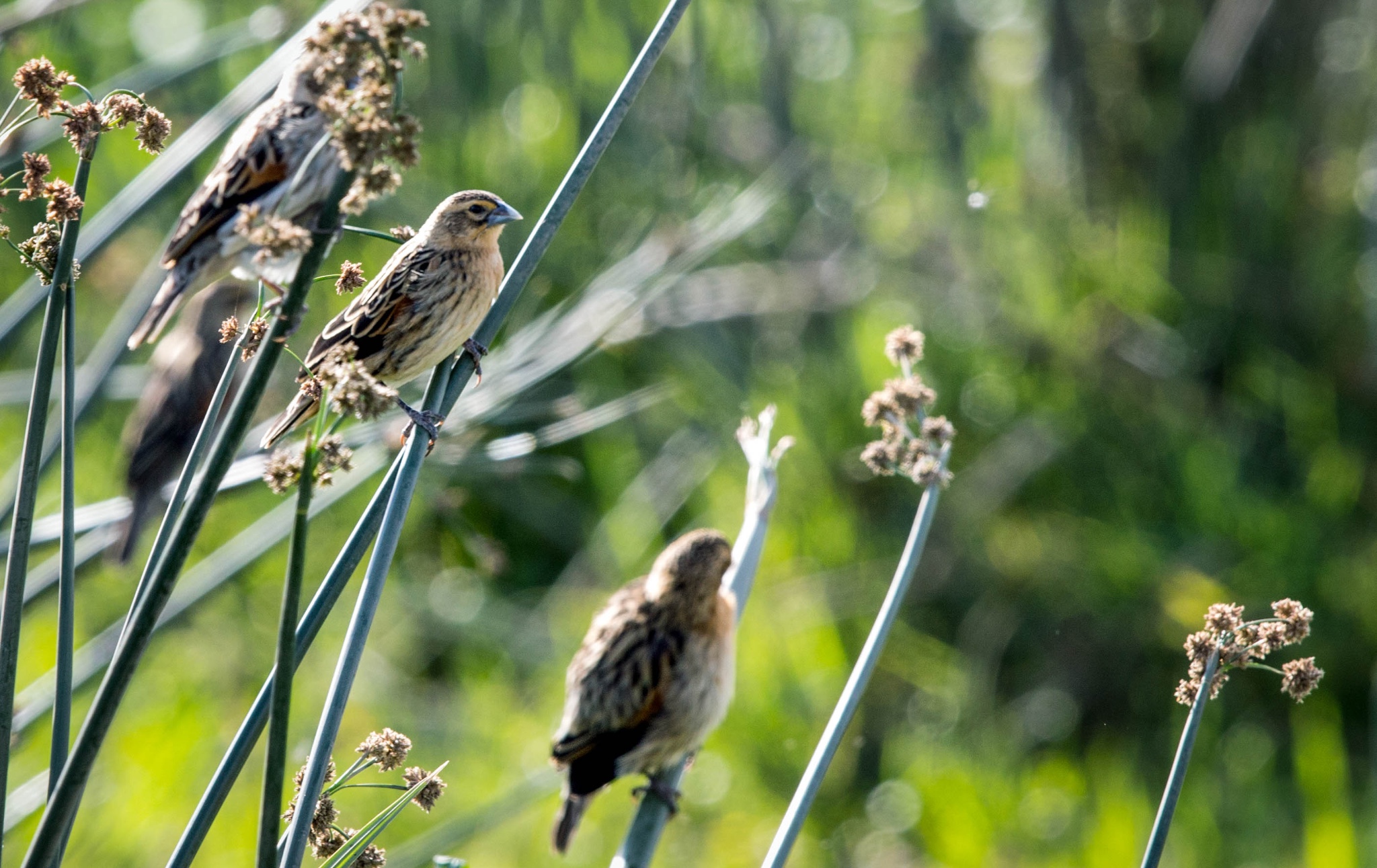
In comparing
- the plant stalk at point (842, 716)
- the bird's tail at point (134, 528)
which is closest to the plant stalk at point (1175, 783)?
the plant stalk at point (842, 716)

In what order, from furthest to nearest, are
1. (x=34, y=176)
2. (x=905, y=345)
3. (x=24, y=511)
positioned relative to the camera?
1. (x=905, y=345)
2. (x=34, y=176)
3. (x=24, y=511)

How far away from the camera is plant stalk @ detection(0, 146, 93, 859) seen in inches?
43.9

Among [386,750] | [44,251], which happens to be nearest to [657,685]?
[386,750]

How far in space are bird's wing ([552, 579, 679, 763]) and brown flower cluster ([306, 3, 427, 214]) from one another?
5.16 feet

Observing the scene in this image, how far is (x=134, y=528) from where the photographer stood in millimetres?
4449

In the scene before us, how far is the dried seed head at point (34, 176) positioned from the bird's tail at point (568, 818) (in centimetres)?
145

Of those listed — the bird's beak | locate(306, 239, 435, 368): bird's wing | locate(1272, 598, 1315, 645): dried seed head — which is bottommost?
locate(1272, 598, 1315, 645): dried seed head

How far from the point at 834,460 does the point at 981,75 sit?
202 cm

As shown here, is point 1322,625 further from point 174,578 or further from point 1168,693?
point 174,578

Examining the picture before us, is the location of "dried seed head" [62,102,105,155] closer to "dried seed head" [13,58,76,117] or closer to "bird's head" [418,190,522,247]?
"dried seed head" [13,58,76,117]

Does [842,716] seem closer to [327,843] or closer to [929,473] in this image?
[929,473]

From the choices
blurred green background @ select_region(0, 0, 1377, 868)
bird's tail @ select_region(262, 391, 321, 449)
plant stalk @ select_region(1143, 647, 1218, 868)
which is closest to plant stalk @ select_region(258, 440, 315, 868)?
plant stalk @ select_region(1143, 647, 1218, 868)

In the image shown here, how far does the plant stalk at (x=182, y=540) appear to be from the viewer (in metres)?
0.89

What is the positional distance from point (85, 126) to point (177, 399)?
376 cm
